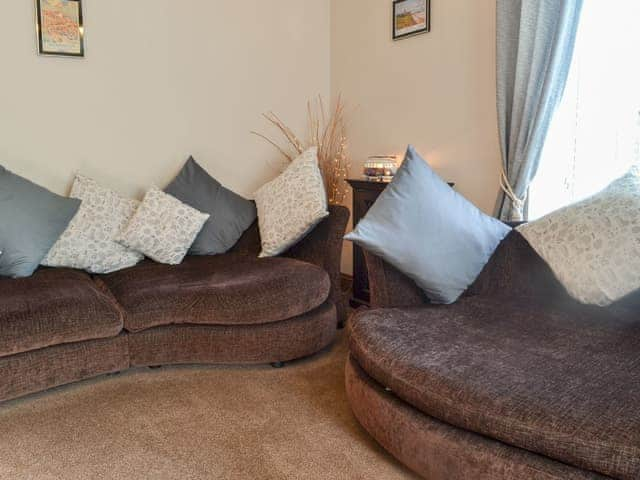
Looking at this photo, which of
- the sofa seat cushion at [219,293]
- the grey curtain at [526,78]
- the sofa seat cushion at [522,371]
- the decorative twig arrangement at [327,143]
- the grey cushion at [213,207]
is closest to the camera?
the sofa seat cushion at [522,371]

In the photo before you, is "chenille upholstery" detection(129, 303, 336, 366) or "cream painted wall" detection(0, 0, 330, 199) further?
"cream painted wall" detection(0, 0, 330, 199)

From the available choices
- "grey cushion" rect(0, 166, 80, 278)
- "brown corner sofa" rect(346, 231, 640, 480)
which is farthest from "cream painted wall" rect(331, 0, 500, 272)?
"grey cushion" rect(0, 166, 80, 278)

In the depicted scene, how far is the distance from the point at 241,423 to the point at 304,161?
1617 millimetres

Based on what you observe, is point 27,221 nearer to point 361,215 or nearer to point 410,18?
point 361,215

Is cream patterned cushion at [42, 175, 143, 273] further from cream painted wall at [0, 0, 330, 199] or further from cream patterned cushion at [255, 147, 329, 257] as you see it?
cream patterned cushion at [255, 147, 329, 257]

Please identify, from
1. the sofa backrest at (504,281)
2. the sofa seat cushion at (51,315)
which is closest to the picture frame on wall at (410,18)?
the sofa backrest at (504,281)

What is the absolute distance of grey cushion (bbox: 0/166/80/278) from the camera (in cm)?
290

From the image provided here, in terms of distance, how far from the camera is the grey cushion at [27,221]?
290 cm

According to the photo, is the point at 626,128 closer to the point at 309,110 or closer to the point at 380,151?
the point at 380,151

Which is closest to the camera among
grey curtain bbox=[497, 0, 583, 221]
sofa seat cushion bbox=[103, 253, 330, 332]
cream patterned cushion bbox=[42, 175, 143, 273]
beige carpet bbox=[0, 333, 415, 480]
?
beige carpet bbox=[0, 333, 415, 480]

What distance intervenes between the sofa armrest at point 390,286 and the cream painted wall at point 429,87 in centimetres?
101

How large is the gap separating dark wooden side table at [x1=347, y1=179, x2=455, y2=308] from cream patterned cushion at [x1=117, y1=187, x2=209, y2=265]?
3.01 feet

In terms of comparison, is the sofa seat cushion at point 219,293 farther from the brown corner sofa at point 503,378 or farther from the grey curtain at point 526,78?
the grey curtain at point 526,78

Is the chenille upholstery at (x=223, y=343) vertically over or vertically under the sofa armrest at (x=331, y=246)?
under
